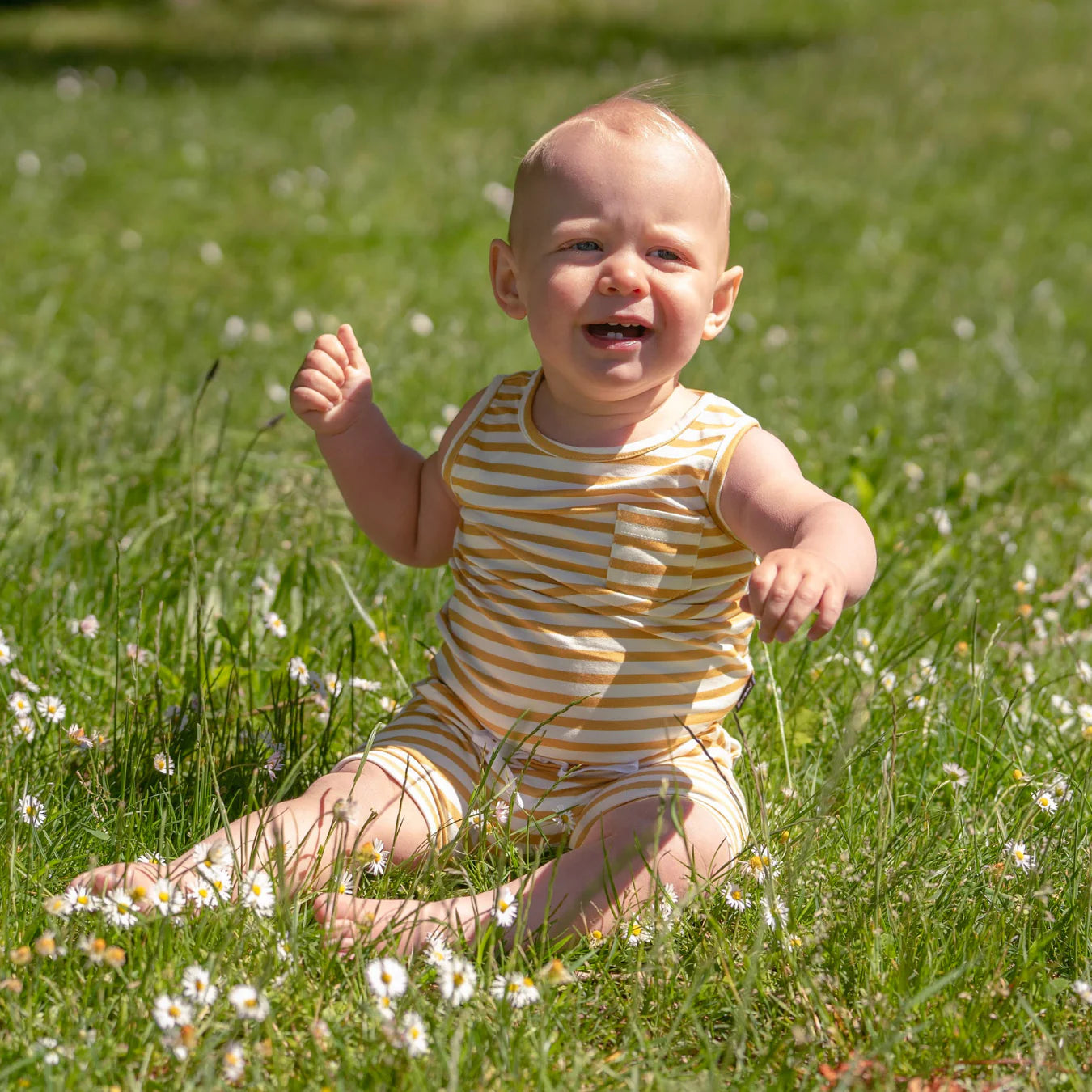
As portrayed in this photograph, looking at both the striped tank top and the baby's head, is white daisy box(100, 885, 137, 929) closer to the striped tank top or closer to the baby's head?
the striped tank top

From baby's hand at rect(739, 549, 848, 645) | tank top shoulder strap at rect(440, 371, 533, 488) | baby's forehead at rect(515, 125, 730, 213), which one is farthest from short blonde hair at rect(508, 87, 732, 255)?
baby's hand at rect(739, 549, 848, 645)

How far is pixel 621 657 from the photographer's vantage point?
260cm

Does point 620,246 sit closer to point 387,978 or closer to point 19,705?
point 387,978

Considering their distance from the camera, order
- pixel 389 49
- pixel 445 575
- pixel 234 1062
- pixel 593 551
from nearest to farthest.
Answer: pixel 234 1062 → pixel 593 551 → pixel 445 575 → pixel 389 49

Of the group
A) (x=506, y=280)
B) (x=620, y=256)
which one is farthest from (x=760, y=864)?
Answer: (x=506, y=280)

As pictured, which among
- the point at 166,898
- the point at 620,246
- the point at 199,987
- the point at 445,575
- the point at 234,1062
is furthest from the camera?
the point at 445,575

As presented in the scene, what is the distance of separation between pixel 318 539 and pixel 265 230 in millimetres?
4634

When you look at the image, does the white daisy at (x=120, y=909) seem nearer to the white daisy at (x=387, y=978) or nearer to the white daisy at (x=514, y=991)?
the white daisy at (x=387, y=978)

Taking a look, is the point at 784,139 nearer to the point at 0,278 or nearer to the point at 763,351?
the point at 763,351

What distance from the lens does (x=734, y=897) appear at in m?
2.32

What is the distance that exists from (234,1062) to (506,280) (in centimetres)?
154

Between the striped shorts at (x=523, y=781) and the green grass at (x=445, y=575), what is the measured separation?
10 centimetres

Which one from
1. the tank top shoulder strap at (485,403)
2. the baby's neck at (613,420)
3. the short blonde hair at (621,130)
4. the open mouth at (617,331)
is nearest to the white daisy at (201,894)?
the tank top shoulder strap at (485,403)

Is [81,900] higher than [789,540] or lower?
lower
